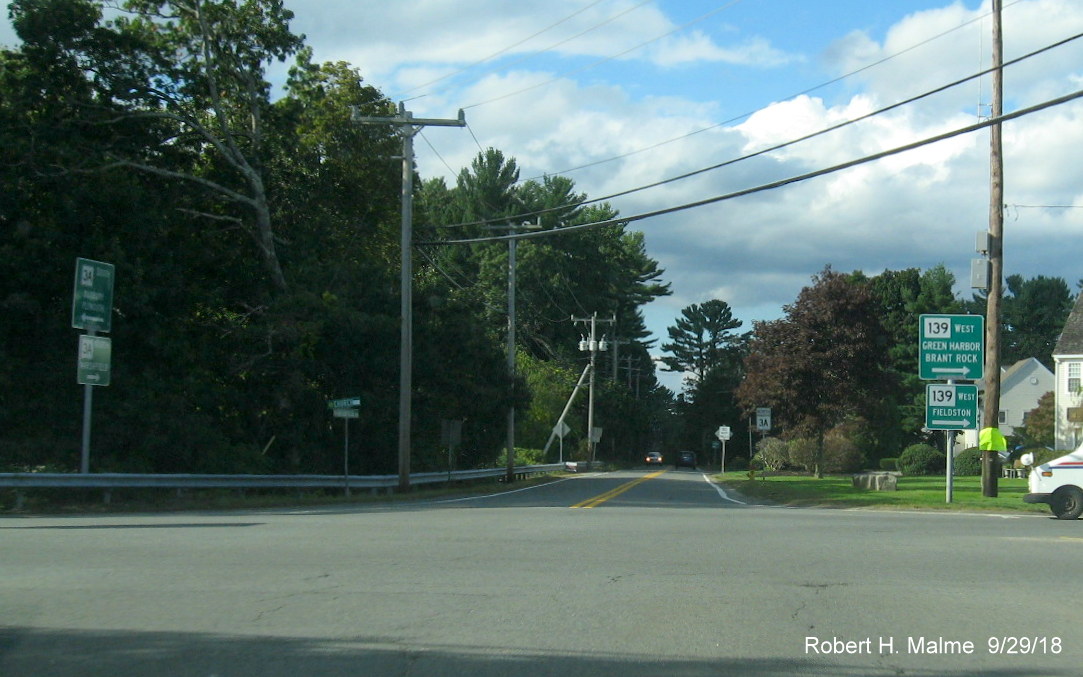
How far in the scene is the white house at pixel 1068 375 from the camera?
51625 mm

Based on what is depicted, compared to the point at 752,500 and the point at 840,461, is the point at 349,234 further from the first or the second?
the point at 840,461

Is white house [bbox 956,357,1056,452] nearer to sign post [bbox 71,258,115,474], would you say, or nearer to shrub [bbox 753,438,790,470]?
shrub [bbox 753,438,790,470]

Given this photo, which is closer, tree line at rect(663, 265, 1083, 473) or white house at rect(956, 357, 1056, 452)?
tree line at rect(663, 265, 1083, 473)

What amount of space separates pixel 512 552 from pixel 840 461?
4084 cm

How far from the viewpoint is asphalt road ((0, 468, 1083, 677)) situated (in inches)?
306

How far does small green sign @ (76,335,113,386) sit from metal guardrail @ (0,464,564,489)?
6.69 feet

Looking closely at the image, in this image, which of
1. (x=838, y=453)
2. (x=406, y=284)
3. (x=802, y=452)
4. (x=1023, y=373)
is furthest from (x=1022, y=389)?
(x=406, y=284)

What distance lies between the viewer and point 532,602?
32.1 ft

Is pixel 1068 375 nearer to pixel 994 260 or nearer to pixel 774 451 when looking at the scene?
pixel 774 451

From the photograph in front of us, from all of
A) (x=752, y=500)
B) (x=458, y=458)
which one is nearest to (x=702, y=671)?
(x=752, y=500)

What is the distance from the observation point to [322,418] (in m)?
34.8

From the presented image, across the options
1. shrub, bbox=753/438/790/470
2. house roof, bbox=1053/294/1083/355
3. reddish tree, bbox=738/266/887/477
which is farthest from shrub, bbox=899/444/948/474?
reddish tree, bbox=738/266/887/477

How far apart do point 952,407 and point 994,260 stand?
4.29 meters

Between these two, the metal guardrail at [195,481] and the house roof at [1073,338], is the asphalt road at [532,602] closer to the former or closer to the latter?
the metal guardrail at [195,481]
